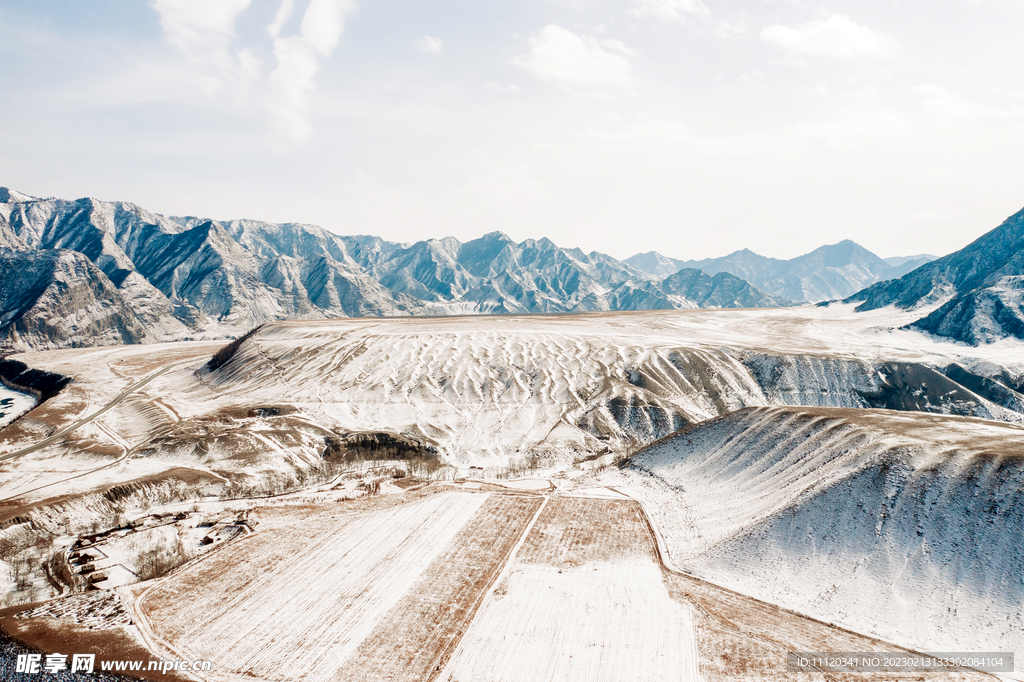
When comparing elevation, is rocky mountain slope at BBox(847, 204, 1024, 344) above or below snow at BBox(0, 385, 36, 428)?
above

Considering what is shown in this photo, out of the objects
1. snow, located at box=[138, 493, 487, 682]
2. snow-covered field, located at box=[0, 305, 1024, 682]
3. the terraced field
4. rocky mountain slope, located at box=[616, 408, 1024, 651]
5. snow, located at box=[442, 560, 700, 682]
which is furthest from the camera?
rocky mountain slope, located at box=[616, 408, 1024, 651]

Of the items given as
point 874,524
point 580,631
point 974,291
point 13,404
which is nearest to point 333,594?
point 580,631

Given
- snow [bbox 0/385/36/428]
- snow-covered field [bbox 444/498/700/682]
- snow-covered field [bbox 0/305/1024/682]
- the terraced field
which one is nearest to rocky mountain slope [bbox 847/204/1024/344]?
snow-covered field [bbox 0/305/1024/682]

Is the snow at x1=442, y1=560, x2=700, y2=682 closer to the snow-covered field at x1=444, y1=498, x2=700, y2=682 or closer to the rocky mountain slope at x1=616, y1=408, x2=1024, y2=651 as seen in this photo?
the snow-covered field at x1=444, y1=498, x2=700, y2=682

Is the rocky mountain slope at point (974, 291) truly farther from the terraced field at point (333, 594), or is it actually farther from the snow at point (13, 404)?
the snow at point (13, 404)

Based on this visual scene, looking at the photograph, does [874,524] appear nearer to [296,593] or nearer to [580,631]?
[580,631]

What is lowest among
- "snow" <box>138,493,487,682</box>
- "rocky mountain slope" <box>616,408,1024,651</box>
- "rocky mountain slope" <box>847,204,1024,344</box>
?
"snow" <box>138,493,487,682</box>

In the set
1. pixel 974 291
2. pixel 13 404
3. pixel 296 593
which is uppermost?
pixel 974 291

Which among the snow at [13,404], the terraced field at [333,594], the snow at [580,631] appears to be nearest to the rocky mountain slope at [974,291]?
the snow at [580,631]

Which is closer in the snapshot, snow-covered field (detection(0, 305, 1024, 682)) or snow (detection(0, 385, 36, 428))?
snow-covered field (detection(0, 305, 1024, 682))
